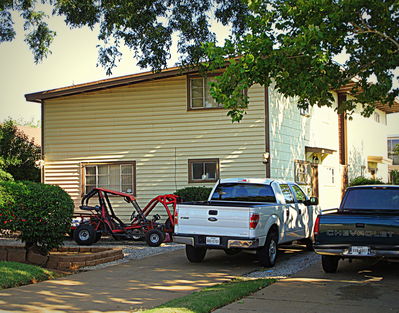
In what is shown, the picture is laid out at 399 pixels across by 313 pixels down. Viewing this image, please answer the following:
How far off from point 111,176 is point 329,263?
12176 mm

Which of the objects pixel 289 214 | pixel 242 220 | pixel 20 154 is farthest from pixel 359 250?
pixel 20 154

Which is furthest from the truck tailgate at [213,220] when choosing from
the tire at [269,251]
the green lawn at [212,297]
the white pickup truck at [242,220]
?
the green lawn at [212,297]

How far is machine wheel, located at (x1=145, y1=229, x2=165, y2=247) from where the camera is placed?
51.7 ft

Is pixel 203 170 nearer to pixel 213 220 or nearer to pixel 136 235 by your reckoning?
pixel 136 235

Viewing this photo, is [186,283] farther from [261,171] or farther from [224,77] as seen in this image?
[261,171]

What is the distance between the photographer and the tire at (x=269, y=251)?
12008 millimetres

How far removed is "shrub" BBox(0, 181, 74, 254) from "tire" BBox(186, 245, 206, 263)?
2.65 meters

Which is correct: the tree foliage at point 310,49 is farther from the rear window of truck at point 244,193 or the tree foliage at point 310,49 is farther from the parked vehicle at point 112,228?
the parked vehicle at point 112,228

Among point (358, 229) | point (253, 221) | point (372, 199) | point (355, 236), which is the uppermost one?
point (372, 199)

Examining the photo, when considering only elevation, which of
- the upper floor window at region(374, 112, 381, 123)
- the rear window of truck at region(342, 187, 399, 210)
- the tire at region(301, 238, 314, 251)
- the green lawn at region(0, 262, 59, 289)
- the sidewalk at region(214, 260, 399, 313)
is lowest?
the sidewalk at region(214, 260, 399, 313)

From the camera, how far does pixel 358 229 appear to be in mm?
10586

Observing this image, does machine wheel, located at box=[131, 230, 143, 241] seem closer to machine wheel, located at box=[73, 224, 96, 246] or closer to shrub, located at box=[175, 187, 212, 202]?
machine wheel, located at box=[73, 224, 96, 246]

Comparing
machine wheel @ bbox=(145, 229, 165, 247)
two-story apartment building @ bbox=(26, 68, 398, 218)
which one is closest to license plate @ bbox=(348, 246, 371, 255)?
machine wheel @ bbox=(145, 229, 165, 247)

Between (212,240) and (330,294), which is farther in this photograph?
(212,240)
